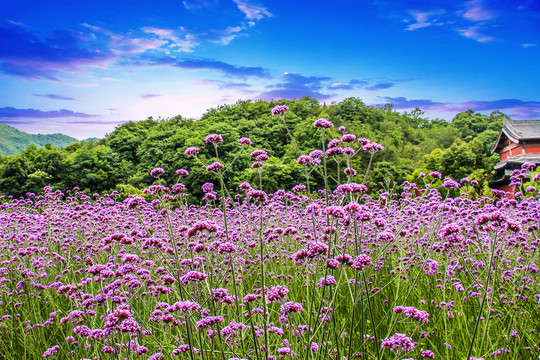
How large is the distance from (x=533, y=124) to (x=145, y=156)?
42014 mm

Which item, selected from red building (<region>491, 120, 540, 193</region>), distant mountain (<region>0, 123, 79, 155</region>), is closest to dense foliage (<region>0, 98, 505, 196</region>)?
red building (<region>491, 120, 540, 193</region>)

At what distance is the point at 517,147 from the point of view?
34688mm

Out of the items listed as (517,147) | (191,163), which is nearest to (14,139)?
(191,163)

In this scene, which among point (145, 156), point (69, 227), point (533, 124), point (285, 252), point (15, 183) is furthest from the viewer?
point (145, 156)

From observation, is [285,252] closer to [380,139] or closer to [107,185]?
[107,185]

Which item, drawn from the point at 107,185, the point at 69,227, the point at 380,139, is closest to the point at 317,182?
the point at 380,139

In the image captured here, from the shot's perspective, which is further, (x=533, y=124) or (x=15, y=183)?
(x=533, y=124)

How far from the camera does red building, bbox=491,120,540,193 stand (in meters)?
32.2

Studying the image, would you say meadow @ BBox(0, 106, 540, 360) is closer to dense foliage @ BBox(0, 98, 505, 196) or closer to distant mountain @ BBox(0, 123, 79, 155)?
dense foliage @ BBox(0, 98, 505, 196)

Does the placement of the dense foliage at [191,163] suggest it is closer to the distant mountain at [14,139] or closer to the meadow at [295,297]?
the meadow at [295,297]

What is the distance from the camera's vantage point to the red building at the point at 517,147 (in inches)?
1269

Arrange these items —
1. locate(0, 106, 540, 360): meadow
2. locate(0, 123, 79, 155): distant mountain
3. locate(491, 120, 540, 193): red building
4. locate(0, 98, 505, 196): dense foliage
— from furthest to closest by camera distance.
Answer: locate(0, 123, 79, 155): distant mountain, locate(0, 98, 505, 196): dense foliage, locate(491, 120, 540, 193): red building, locate(0, 106, 540, 360): meadow

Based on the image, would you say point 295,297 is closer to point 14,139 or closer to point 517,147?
point 517,147

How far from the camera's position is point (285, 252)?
6.27m
